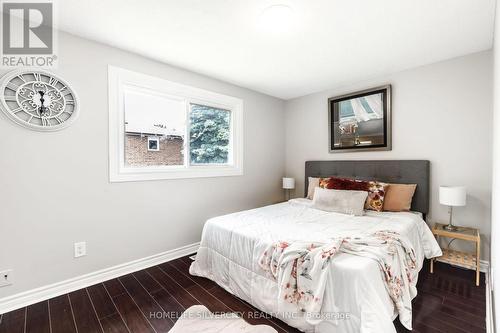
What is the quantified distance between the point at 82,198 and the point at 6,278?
76 cm

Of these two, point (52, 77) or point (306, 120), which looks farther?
point (306, 120)

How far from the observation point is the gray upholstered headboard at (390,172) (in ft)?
→ 8.73

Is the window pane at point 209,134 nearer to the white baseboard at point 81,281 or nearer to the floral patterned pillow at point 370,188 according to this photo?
the white baseboard at point 81,281

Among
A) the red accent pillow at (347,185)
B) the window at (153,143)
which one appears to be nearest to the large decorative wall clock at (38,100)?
the window at (153,143)

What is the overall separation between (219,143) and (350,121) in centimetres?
195

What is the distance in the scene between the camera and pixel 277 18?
1.82 m

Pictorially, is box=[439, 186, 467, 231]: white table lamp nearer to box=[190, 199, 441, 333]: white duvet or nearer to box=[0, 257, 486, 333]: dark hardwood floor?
box=[190, 199, 441, 333]: white duvet

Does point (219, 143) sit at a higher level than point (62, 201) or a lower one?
higher

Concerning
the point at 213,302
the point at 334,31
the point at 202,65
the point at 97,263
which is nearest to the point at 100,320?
the point at 97,263

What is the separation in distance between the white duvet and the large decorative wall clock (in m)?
1.66

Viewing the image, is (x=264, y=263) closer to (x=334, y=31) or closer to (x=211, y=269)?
(x=211, y=269)

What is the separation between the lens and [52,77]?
6.38 feet

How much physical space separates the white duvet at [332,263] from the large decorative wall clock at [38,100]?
1665 millimetres

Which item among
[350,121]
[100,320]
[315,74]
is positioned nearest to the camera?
[100,320]
